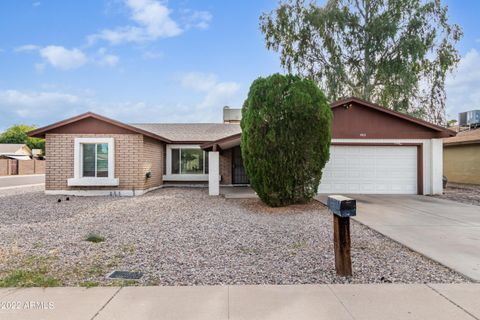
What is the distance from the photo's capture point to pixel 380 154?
13.2m

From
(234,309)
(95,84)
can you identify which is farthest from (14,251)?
(95,84)

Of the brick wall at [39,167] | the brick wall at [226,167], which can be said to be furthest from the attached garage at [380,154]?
the brick wall at [39,167]

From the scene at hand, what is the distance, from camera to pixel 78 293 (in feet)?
11.6

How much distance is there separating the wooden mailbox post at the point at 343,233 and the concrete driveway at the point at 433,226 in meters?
1.61

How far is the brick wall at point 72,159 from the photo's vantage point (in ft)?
41.7

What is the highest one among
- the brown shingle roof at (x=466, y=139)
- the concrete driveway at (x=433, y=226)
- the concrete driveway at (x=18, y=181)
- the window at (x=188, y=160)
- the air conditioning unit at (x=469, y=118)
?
the air conditioning unit at (x=469, y=118)

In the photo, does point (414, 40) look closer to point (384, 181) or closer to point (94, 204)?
point (384, 181)

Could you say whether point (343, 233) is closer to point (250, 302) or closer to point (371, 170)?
point (250, 302)

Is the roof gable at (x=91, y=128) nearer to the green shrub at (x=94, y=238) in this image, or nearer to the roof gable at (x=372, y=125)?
the green shrub at (x=94, y=238)

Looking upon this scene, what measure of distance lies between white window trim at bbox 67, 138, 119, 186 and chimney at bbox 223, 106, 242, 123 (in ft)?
46.4

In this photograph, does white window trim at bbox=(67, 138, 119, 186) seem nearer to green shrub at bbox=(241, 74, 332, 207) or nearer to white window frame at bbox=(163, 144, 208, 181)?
white window frame at bbox=(163, 144, 208, 181)

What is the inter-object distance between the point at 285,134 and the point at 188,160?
9.22m

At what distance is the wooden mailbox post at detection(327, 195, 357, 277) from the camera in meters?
→ 3.97

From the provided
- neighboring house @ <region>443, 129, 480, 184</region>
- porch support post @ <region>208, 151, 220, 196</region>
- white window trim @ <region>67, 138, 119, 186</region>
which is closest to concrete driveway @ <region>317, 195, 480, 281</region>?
porch support post @ <region>208, 151, 220, 196</region>
